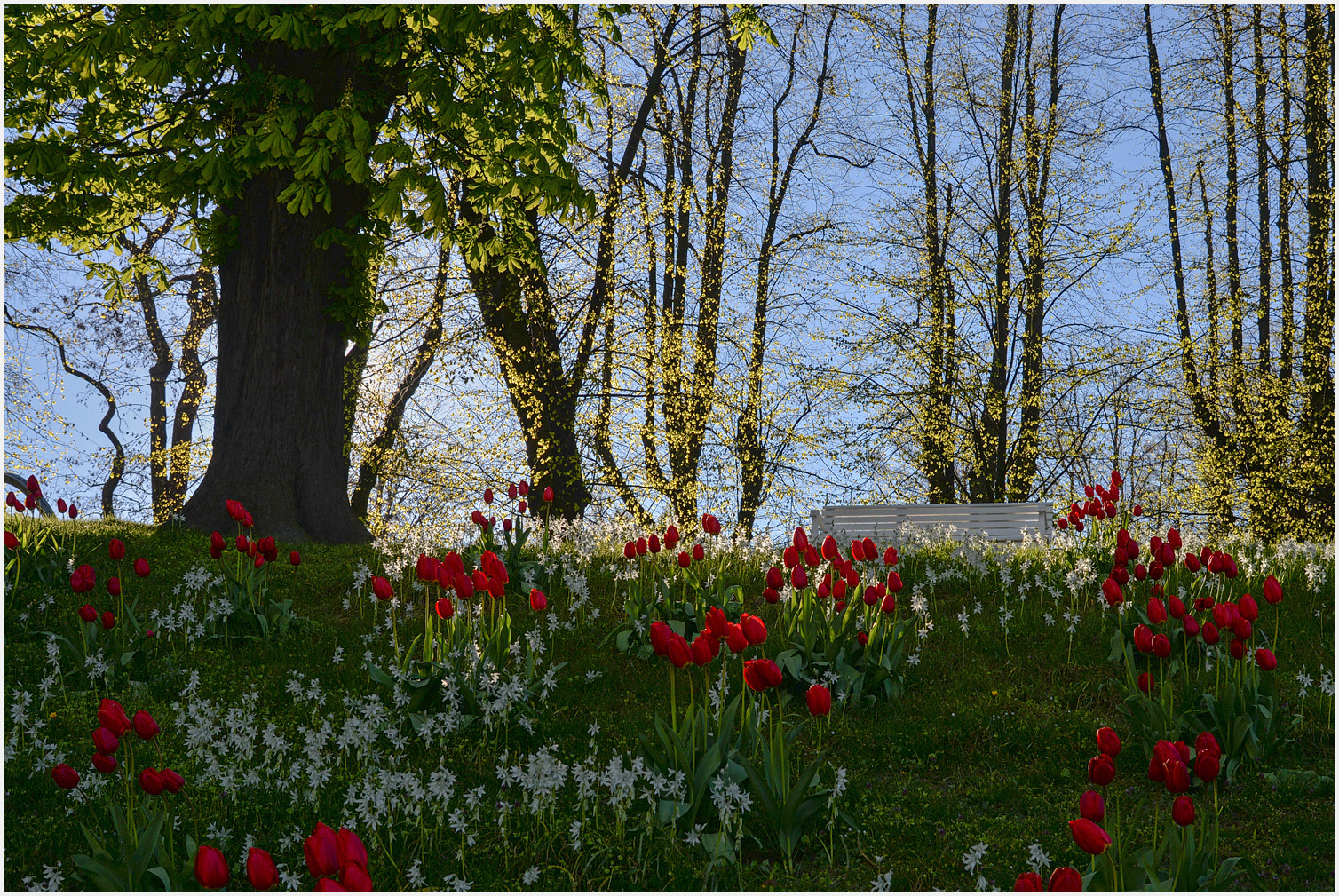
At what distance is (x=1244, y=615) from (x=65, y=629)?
6458 mm

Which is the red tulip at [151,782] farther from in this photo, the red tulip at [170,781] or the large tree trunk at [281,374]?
the large tree trunk at [281,374]

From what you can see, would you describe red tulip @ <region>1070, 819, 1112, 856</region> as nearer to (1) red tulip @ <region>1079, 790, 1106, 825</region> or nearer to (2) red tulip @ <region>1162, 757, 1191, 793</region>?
(1) red tulip @ <region>1079, 790, 1106, 825</region>

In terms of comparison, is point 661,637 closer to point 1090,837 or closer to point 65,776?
point 1090,837

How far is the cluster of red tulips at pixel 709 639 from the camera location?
3.28 m

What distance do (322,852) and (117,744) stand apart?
132 cm

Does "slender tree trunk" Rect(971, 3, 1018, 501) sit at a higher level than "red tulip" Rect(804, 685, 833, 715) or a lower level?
higher

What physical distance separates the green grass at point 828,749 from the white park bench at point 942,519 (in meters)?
5.13

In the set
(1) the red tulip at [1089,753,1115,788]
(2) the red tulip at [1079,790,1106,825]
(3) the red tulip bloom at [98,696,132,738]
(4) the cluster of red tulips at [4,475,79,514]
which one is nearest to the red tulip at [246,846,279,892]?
(3) the red tulip bloom at [98,696,132,738]

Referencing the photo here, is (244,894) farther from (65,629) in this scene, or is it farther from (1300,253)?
(1300,253)

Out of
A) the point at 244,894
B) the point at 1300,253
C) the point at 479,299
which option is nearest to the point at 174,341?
the point at 479,299

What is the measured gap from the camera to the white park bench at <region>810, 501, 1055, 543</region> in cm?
1270

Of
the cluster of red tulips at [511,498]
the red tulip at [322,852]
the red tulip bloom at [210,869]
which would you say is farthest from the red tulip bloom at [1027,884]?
the cluster of red tulips at [511,498]

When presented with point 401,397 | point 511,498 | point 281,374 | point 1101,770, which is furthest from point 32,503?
point 401,397

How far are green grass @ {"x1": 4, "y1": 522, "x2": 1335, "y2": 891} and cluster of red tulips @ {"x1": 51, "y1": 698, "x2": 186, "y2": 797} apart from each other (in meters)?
0.60
